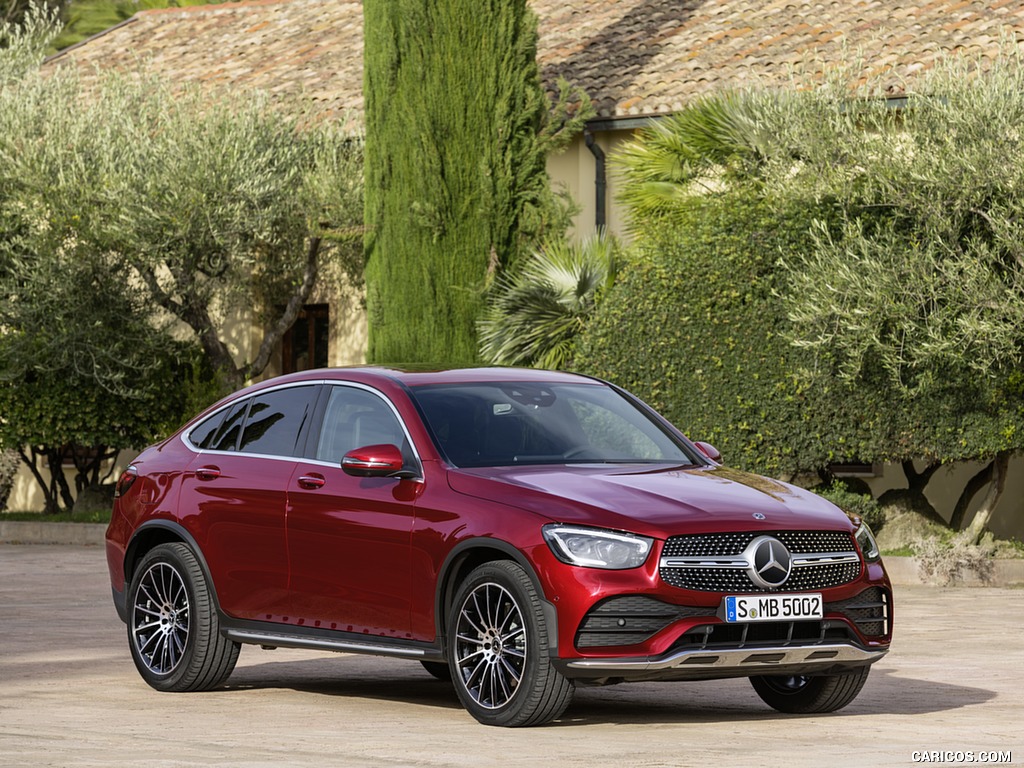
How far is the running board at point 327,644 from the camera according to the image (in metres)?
8.77

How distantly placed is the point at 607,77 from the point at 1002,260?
9960 millimetres

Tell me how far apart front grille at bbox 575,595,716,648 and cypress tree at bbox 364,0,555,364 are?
15.4 meters

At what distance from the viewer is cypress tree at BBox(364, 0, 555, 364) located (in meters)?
23.4

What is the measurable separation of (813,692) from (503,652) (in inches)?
65.2

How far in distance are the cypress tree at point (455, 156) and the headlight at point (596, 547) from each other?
15218 millimetres

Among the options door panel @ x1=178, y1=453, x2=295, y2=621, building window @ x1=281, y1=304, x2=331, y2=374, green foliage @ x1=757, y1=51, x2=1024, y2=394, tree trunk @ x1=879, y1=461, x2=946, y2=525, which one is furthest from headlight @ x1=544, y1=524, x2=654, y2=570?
building window @ x1=281, y1=304, x2=331, y2=374

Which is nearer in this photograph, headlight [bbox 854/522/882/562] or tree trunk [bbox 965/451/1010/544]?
headlight [bbox 854/522/882/562]

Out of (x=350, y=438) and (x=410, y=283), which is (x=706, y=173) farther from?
(x=350, y=438)

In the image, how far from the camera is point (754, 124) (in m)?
19.4

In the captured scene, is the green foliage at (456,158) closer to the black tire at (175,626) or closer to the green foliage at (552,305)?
the green foliage at (552,305)

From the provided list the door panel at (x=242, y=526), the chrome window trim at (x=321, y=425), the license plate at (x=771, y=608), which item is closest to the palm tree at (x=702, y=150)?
the chrome window trim at (x=321, y=425)

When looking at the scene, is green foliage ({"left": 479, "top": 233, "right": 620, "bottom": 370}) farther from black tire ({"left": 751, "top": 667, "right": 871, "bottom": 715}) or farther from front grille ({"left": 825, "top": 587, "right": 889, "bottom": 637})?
front grille ({"left": 825, "top": 587, "right": 889, "bottom": 637})

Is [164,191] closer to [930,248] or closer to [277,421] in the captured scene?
[930,248]

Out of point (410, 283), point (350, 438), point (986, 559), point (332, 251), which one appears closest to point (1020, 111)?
point (986, 559)
